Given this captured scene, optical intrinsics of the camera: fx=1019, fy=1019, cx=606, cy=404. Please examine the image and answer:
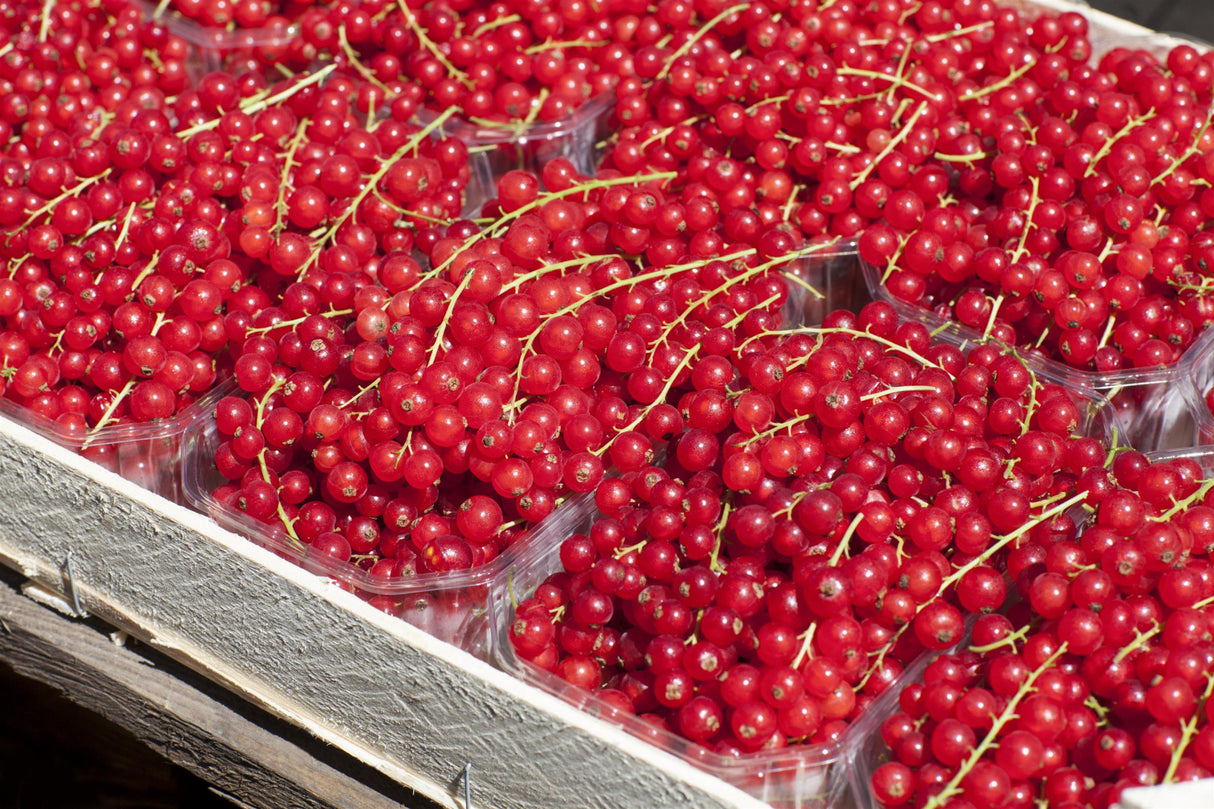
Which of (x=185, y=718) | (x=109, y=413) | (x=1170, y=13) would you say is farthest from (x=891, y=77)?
(x=1170, y=13)

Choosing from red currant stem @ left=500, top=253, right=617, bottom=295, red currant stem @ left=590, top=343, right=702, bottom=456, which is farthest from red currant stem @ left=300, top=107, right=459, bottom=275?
red currant stem @ left=590, top=343, right=702, bottom=456

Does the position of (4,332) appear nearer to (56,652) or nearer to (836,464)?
(56,652)

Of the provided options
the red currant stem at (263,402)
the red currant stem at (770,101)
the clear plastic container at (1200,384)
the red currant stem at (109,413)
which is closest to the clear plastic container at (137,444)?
the red currant stem at (109,413)

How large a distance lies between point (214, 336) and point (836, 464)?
924 mm

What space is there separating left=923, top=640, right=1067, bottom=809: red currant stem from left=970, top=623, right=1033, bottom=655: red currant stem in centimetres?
4

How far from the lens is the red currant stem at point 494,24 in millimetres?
1908

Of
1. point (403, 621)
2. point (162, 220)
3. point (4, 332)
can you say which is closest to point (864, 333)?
point (403, 621)

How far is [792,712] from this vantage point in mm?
1098

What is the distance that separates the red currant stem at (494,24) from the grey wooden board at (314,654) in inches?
41.7

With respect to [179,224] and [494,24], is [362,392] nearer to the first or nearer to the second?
[179,224]

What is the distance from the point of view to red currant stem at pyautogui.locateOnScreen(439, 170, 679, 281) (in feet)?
4.84

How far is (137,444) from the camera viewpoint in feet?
4.91

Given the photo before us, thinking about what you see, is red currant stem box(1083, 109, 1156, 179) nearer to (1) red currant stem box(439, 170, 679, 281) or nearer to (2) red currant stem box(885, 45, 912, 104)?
(2) red currant stem box(885, 45, 912, 104)

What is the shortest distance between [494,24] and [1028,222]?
103 cm
